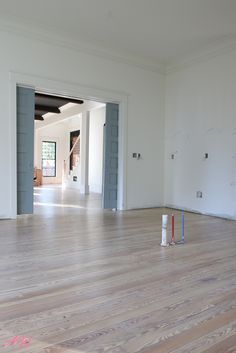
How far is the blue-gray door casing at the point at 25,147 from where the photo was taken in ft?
17.8

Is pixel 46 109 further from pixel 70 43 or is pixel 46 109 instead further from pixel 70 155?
pixel 70 43

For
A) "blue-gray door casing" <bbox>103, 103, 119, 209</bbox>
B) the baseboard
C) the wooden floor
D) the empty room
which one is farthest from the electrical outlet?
the wooden floor

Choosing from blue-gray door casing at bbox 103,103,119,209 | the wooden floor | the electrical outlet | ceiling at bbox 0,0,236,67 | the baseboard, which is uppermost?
ceiling at bbox 0,0,236,67

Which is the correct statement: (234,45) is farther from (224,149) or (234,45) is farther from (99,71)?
(99,71)

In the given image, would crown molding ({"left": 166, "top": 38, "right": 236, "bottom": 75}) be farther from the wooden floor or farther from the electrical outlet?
the wooden floor

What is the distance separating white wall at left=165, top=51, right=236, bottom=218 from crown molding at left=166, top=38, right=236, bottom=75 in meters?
0.08

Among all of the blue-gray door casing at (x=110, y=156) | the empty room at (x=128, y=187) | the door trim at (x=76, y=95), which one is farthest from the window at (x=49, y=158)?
the door trim at (x=76, y=95)

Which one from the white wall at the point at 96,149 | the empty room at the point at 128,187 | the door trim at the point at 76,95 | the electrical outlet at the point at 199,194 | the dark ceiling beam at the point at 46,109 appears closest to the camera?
the empty room at the point at 128,187

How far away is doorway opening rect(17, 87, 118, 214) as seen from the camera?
6.51 m

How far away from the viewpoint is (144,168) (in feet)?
22.8

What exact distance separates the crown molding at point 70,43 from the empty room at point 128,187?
0.02m

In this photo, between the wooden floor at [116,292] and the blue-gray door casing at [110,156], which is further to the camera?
the blue-gray door casing at [110,156]

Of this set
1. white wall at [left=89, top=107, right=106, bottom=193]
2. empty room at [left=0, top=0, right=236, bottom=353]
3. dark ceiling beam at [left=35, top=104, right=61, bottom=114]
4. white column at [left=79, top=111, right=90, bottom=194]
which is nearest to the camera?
empty room at [left=0, top=0, right=236, bottom=353]

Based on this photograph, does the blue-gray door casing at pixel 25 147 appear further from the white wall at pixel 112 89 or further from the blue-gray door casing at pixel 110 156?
the blue-gray door casing at pixel 110 156
